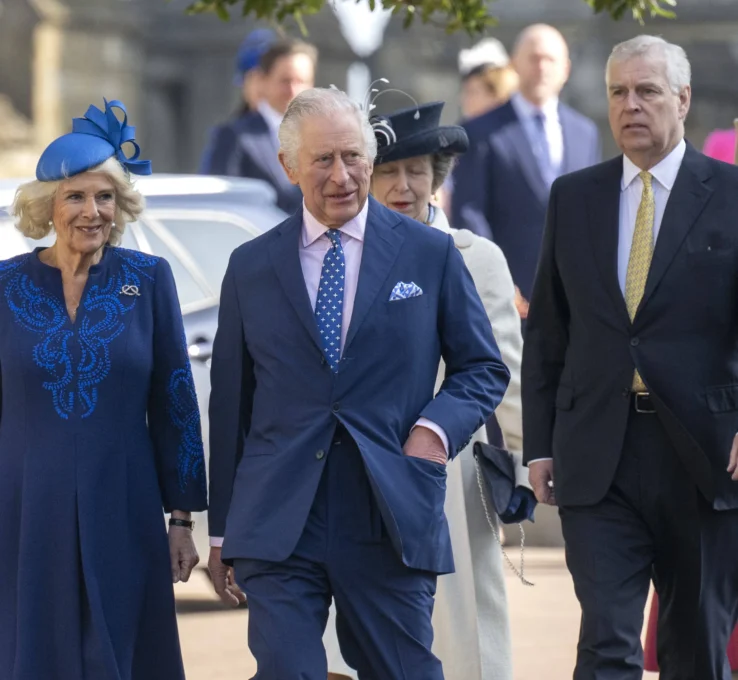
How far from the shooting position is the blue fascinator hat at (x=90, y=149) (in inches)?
213

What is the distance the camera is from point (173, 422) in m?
5.45

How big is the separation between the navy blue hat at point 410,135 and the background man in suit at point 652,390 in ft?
2.06

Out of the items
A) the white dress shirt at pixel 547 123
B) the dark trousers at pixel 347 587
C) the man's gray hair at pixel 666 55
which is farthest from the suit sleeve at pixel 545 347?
the white dress shirt at pixel 547 123

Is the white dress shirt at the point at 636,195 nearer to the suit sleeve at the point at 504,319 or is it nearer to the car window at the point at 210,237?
the suit sleeve at the point at 504,319

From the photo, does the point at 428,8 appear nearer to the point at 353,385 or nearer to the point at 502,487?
the point at 502,487

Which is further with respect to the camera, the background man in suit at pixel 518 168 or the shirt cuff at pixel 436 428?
the background man in suit at pixel 518 168

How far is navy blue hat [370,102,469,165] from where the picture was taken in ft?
20.2

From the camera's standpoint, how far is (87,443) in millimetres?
5297

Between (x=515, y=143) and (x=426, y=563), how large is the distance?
16.8 ft

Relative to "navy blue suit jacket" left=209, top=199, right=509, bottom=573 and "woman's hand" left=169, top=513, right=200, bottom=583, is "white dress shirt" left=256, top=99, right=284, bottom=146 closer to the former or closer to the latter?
"woman's hand" left=169, top=513, right=200, bottom=583

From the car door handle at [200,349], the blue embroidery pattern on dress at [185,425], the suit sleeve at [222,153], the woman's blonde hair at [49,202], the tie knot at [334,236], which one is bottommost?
the blue embroidery pattern on dress at [185,425]

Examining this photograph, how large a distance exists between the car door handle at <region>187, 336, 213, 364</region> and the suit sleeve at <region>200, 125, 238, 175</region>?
2.61 meters

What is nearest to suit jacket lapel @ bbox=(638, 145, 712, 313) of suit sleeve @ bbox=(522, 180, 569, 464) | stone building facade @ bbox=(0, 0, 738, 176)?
suit sleeve @ bbox=(522, 180, 569, 464)

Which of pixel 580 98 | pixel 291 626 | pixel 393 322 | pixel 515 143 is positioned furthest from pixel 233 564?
pixel 580 98
